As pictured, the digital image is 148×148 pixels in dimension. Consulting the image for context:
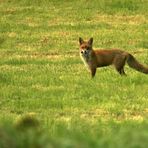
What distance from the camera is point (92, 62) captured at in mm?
16922

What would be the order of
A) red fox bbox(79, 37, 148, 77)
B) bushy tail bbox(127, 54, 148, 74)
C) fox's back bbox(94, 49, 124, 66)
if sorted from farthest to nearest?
fox's back bbox(94, 49, 124, 66), red fox bbox(79, 37, 148, 77), bushy tail bbox(127, 54, 148, 74)

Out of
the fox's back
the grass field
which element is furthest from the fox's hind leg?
the grass field

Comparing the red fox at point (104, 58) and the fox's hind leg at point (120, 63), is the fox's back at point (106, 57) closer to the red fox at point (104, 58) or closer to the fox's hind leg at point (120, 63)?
the red fox at point (104, 58)

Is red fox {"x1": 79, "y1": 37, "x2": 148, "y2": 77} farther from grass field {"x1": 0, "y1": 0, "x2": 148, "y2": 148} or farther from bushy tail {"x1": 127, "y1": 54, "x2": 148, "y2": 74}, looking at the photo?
grass field {"x1": 0, "y1": 0, "x2": 148, "y2": 148}

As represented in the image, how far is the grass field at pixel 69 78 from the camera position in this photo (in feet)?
18.7

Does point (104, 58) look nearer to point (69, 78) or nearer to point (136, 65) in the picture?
point (136, 65)

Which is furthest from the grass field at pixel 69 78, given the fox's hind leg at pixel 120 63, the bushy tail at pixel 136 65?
the fox's hind leg at pixel 120 63

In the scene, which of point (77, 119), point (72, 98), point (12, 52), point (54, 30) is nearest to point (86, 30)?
point (54, 30)

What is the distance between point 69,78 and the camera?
633 inches

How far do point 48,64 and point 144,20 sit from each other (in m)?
10.9

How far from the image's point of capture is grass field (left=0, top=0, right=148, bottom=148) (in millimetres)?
5700

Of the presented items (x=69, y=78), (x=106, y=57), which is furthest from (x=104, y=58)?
(x=69, y=78)

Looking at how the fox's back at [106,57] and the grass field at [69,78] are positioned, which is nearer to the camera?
the grass field at [69,78]

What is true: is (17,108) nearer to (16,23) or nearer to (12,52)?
(12,52)
